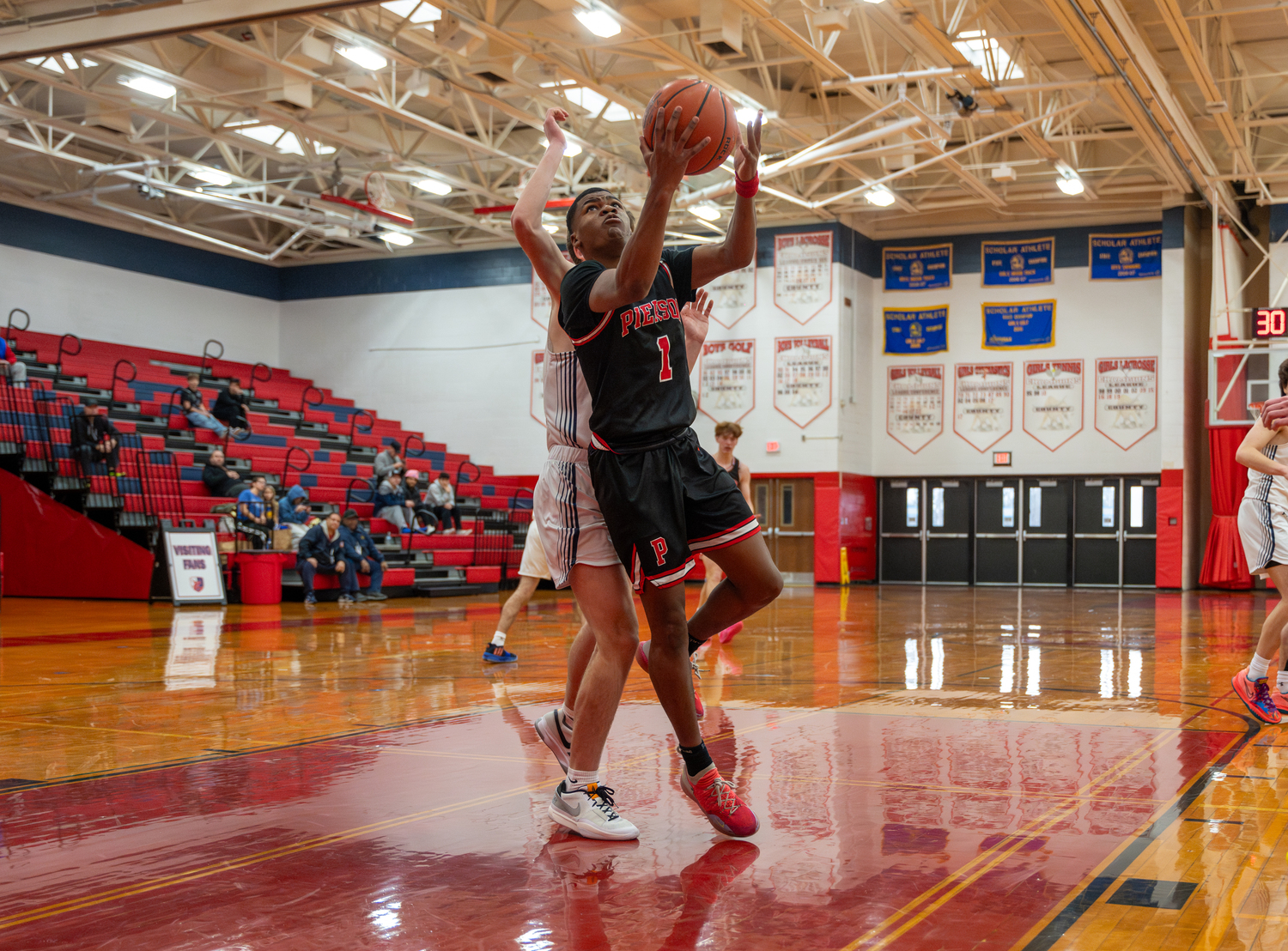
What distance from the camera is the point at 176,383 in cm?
2266

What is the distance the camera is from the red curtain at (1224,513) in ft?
66.9

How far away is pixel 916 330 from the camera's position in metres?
23.4

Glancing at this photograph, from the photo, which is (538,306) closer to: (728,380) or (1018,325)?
(728,380)

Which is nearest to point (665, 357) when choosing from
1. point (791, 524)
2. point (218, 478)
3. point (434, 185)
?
point (218, 478)

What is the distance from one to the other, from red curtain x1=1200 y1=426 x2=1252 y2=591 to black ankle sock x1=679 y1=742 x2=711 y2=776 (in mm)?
19350

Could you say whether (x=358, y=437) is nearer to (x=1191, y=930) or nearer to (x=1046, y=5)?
(x=1046, y=5)

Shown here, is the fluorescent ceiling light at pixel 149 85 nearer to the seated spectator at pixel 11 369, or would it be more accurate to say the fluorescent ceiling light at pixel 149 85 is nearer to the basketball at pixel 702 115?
the seated spectator at pixel 11 369

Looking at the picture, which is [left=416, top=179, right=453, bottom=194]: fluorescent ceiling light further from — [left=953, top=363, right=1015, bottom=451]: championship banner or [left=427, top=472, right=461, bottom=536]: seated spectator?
[left=953, top=363, right=1015, bottom=451]: championship banner

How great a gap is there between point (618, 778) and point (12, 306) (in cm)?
2129

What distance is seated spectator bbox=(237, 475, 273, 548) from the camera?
15416 mm

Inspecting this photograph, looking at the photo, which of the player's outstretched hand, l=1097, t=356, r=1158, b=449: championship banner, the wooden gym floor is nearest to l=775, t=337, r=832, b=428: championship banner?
l=1097, t=356, r=1158, b=449: championship banner

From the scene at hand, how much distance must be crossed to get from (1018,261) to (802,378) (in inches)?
180

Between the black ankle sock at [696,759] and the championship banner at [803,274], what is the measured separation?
64.6 ft

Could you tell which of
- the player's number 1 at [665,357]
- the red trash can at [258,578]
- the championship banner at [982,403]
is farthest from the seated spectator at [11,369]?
the player's number 1 at [665,357]
